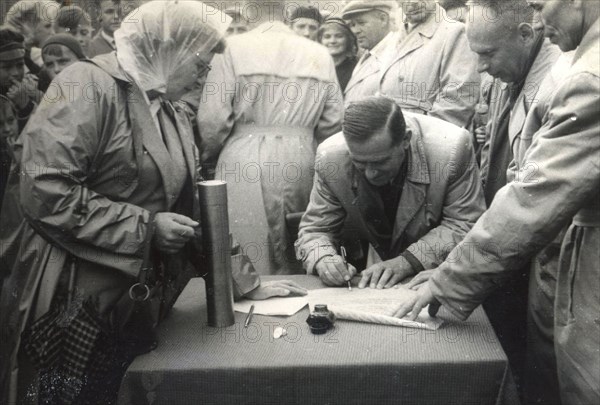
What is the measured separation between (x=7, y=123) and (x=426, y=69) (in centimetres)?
284

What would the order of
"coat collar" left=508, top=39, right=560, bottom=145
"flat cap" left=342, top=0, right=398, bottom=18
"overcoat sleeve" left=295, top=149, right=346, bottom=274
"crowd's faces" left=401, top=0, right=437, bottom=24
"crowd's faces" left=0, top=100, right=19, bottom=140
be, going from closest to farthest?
"coat collar" left=508, top=39, right=560, bottom=145 → "overcoat sleeve" left=295, top=149, right=346, bottom=274 → "crowd's faces" left=0, top=100, right=19, bottom=140 → "crowd's faces" left=401, top=0, right=437, bottom=24 → "flat cap" left=342, top=0, right=398, bottom=18

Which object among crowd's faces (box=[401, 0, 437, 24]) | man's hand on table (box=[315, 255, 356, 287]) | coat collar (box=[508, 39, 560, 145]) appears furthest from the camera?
crowd's faces (box=[401, 0, 437, 24])

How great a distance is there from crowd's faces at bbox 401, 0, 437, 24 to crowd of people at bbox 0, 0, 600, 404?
0.05ft

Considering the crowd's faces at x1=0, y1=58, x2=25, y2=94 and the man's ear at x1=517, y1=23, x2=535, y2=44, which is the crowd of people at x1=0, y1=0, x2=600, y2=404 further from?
the crowd's faces at x1=0, y1=58, x2=25, y2=94

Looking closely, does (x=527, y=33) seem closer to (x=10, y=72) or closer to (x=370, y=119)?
(x=370, y=119)

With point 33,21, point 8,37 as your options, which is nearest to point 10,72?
point 8,37

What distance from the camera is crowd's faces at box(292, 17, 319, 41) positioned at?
5.61m

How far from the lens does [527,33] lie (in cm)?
318

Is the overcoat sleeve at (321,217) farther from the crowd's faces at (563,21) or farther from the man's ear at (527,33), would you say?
the crowd's faces at (563,21)

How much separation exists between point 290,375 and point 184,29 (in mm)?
1381

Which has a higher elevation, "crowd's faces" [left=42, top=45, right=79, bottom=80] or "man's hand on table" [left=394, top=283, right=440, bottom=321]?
"crowd's faces" [left=42, top=45, right=79, bottom=80]

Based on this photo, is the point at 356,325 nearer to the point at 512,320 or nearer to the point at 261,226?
the point at 512,320

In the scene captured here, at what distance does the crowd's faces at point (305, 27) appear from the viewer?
561 centimetres

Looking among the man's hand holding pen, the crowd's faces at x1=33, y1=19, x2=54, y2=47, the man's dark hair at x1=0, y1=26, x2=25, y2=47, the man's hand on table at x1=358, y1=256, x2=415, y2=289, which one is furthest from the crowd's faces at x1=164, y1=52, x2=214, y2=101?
the crowd's faces at x1=33, y1=19, x2=54, y2=47
